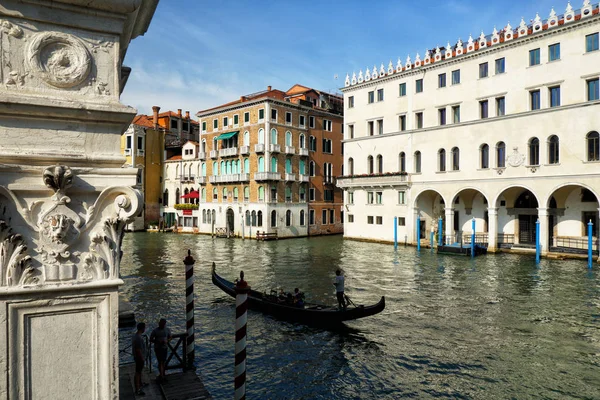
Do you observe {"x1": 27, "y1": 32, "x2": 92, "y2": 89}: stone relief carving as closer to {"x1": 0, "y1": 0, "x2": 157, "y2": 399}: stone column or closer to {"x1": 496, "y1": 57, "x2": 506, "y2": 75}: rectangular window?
{"x1": 0, "y1": 0, "x2": 157, "y2": 399}: stone column

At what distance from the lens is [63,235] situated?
9.10ft

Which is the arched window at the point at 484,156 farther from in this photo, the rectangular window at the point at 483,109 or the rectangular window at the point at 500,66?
the rectangular window at the point at 500,66

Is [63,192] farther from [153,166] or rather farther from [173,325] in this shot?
[153,166]

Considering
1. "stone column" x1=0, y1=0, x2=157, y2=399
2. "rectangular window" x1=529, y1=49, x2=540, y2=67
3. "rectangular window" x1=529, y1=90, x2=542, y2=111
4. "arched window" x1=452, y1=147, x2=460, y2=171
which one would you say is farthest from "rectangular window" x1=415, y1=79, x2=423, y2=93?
"stone column" x1=0, y1=0, x2=157, y2=399

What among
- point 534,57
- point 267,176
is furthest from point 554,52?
point 267,176

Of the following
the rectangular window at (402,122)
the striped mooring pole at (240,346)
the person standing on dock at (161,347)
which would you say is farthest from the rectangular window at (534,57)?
the person standing on dock at (161,347)

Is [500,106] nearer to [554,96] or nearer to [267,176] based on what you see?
[554,96]

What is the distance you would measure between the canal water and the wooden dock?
2.91 ft

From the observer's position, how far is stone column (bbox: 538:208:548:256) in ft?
72.3

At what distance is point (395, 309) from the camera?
41.2 feet

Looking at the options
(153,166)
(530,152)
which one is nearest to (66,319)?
(530,152)

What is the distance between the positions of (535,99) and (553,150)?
113 inches

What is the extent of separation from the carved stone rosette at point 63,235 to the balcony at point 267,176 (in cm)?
3005

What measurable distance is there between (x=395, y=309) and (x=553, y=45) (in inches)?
682
